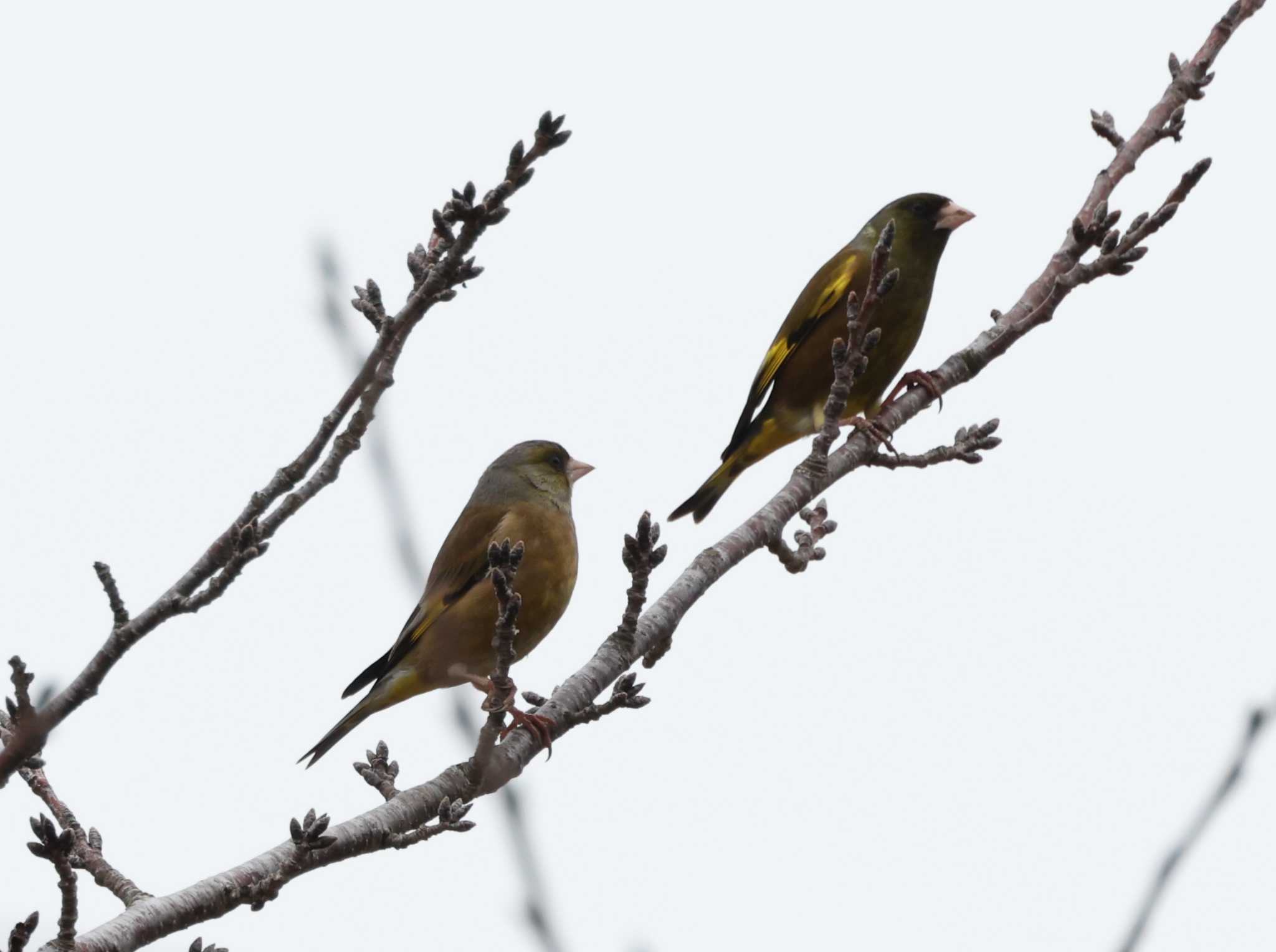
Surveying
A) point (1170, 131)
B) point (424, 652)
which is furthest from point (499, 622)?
point (1170, 131)

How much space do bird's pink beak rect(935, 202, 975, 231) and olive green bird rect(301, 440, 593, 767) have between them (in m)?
2.55

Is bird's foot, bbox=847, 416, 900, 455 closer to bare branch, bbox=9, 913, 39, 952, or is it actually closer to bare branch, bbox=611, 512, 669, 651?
bare branch, bbox=611, 512, 669, 651

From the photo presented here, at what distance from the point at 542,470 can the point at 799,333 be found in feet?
4.98

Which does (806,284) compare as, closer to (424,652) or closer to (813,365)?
(813,365)

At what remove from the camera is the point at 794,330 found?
24.7ft

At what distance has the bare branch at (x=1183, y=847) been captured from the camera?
5.69 feet

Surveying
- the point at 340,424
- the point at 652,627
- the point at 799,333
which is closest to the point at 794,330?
the point at 799,333

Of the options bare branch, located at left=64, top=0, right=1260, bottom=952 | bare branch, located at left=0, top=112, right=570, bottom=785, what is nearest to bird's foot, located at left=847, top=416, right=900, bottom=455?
bare branch, located at left=64, top=0, right=1260, bottom=952

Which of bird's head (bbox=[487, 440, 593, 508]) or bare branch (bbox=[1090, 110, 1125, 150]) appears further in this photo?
bird's head (bbox=[487, 440, 593, 508])

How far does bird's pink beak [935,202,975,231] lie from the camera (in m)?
7.66

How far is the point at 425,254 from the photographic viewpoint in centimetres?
342

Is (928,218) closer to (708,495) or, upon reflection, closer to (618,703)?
(708,495)

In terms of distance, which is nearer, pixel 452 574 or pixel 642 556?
pixel 642 556

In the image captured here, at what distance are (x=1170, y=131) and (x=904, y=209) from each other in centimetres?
262
